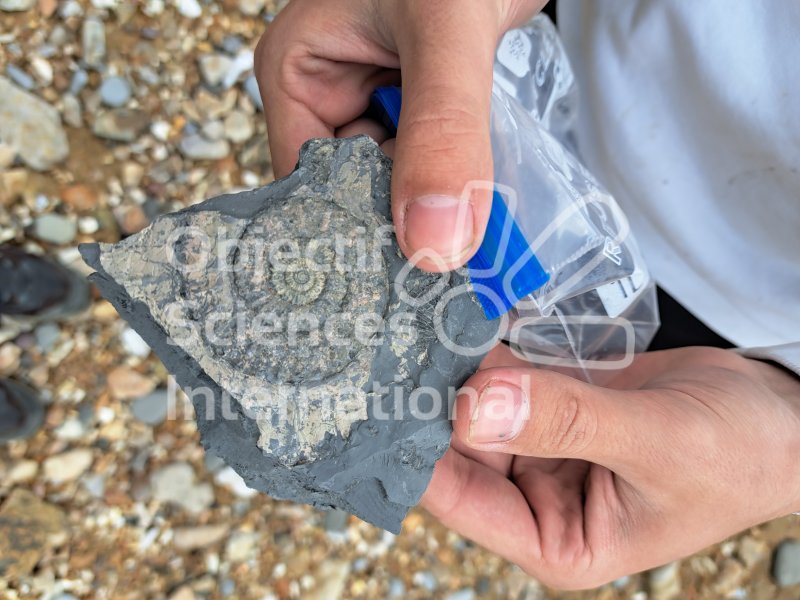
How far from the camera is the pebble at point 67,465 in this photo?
220 centimetres

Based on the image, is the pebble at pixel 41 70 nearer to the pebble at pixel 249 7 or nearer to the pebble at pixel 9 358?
the pebble at pixel 249 7

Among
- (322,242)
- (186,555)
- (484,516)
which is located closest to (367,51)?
(322,242)

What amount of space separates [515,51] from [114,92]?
142 cm

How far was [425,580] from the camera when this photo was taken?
239 cm

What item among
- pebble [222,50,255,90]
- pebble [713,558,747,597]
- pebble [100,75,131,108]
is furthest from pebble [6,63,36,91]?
pebble [713,558,747,597]

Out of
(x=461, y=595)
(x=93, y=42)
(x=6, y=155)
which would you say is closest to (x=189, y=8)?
(x=93, y=42)

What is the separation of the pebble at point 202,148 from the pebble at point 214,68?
8.8 inches

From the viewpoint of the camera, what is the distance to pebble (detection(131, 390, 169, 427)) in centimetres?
227

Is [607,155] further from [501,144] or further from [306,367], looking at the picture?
[306,367]

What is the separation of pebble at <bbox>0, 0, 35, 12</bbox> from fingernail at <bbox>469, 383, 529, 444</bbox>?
2161 millimetres

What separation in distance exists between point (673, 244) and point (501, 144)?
0.57m

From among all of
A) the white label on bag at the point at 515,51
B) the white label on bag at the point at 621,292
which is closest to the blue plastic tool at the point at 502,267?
the white label on bag at the point at 621,292

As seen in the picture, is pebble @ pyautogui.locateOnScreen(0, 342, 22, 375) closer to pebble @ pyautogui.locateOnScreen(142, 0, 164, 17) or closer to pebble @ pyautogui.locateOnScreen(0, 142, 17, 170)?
pebble @ pyautogui.locateOnScreen(0, 142, 17, 170)

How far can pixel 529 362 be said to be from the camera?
1.83 metres
